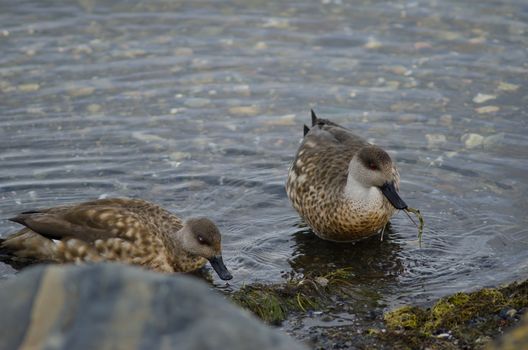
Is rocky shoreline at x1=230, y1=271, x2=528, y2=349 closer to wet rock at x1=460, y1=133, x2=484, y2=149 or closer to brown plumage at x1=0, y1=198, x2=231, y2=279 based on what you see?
brown plumage at x1=0, y1=198, x2=231, y2=279

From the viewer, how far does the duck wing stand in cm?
800

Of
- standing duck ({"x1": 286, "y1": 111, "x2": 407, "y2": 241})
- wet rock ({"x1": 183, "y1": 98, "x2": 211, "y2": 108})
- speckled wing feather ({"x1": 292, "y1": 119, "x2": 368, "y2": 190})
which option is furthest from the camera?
wet rock ({"x1": 183, "y1": 98, "x2": 211, "y2": 108})

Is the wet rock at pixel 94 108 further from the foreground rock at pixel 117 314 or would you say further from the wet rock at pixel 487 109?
the foreground rock at pixel 117 314

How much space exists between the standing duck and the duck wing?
1.81 metres

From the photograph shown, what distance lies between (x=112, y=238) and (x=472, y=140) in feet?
15.9

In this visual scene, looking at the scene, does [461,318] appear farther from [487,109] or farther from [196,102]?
[196,102]

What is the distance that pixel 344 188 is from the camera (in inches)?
340

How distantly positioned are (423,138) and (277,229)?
8.65ft

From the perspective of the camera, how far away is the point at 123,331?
341cm

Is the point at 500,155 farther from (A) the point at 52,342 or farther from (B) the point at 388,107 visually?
(A) the point at 52,342

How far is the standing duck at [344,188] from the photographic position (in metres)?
8.39

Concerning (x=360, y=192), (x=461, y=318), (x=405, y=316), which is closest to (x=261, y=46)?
(x=360, y=192)

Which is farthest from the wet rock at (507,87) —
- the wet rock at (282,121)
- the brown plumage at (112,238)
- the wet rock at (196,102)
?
the brown plumage at (112,238)

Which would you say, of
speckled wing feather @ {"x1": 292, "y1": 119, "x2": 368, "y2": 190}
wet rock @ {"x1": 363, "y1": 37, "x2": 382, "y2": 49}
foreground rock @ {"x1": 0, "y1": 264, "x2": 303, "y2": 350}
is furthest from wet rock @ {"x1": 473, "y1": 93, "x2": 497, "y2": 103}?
foreground rock @ {"x1": 0, "y1": 264, "x2": 303, "y2": 350}
